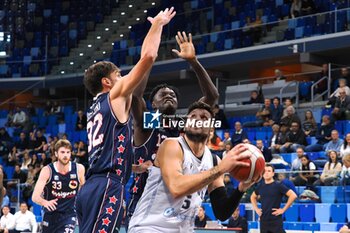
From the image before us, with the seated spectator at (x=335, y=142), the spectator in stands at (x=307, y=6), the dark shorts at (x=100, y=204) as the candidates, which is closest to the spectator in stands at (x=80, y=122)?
the spectator in stands at (x=307, y=6)

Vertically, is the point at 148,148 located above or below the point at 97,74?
below

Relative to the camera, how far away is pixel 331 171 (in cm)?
1509

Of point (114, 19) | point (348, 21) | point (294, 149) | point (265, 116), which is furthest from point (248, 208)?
point (114, 19)

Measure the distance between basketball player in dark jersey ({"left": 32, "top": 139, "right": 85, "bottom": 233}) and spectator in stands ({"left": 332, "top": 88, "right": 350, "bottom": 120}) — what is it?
388 inches

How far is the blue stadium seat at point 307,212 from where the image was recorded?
1502 centimetres

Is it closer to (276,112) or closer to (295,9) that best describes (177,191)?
(276,112)

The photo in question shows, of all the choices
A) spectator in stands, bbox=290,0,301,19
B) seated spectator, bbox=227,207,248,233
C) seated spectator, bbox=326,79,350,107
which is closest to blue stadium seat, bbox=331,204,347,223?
seated spectator, bbox=227,207,248,233

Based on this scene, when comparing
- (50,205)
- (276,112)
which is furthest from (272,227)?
(276,112)

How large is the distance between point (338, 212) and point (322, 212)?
0.35 meters

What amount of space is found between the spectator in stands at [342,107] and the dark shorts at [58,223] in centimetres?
1024

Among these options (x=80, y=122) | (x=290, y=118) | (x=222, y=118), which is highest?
(x=80, y=122)

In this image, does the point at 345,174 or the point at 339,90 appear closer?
the point at 345,174

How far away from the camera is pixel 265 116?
67.2ft

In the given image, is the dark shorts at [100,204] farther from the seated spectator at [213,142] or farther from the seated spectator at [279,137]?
the seated spectator at [279,137]
